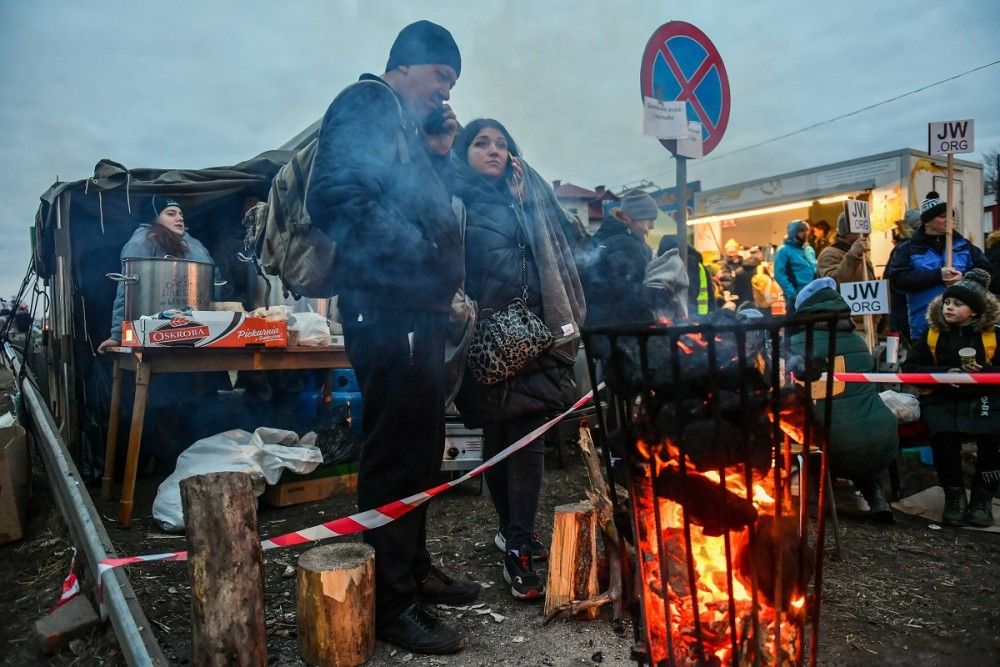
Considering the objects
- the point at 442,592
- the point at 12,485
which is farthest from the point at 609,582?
the point at 12,485

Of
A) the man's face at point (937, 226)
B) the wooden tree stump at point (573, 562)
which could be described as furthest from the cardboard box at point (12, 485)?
the man's face at point (937, 226)

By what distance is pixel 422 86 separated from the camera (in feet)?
7.95

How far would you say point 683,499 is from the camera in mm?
1576

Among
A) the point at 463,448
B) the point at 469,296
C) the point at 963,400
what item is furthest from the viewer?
the point at 463,448

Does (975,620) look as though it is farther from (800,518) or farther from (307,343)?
(307,343)

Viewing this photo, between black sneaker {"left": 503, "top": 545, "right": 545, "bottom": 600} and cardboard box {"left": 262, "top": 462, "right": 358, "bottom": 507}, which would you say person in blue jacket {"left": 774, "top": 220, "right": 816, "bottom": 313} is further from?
black sneaker {"left": 503, "top": 545, "right": 545, "bottom": 600}

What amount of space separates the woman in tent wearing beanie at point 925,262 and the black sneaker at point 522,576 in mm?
4301

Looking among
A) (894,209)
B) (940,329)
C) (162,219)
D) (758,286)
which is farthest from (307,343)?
(894,209)

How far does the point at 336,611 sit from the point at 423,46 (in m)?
2.08

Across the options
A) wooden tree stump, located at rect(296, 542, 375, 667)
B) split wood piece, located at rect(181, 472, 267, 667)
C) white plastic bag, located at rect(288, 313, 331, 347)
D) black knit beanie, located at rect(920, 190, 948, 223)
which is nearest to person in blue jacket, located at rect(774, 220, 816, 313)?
black knit beanie, located at rect(920, 190, 948, 223)

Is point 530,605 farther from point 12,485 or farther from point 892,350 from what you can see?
point 892,350

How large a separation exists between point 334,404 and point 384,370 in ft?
9.98

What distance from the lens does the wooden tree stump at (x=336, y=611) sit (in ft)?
7.22

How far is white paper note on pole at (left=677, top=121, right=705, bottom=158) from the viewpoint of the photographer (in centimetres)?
349
